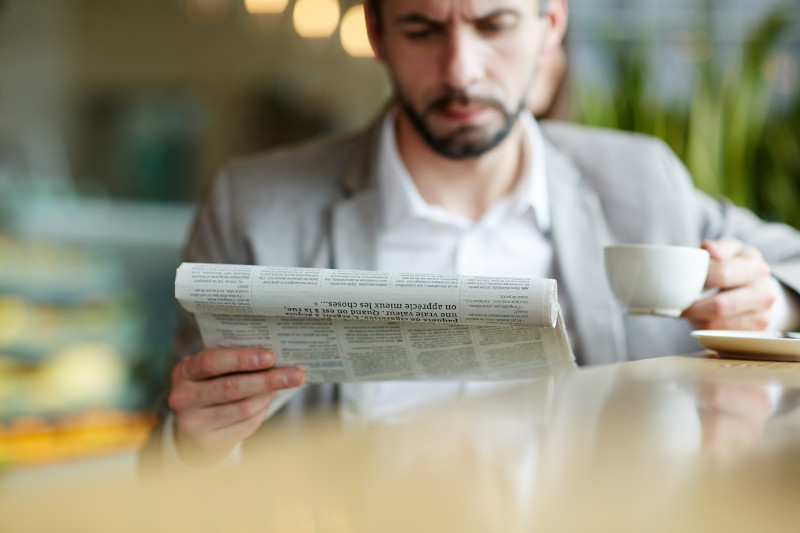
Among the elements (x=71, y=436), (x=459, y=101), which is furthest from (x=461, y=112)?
(x=71, y=436)

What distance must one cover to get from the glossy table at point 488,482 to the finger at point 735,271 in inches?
16.7

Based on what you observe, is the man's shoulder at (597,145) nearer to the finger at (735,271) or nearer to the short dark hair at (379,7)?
the short dark hair at (379,7)

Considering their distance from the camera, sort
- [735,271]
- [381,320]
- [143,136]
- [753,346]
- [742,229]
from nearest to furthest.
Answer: [381,320]
[753,346]
[735,271]
[742,229]
[143,136]

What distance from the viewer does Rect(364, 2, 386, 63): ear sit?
4.42 feet

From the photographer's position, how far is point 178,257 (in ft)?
9.03

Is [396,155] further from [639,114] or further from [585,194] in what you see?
[639,114]

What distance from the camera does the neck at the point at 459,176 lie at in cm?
136

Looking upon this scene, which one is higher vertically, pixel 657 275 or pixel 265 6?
pixel 265 6

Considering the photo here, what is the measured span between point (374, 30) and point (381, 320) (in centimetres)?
85

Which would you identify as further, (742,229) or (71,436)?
(71,436)

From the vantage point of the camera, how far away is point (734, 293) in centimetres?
89

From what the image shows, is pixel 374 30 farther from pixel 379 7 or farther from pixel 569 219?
pixel 569 219

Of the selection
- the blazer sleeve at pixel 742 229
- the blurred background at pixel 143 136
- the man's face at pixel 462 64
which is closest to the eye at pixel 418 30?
the man's face at pixel 462 64

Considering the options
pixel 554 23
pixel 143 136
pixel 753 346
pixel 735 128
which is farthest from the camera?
pixel 143 136
